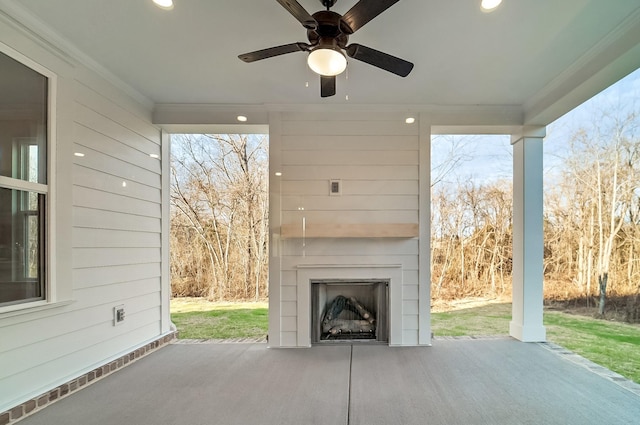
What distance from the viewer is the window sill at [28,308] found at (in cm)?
183

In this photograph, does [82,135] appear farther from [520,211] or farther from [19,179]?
[520,211]

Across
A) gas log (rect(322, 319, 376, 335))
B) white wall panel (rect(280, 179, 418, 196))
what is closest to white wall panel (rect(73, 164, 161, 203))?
white wall panel (rect(280, 179, 418, 196))

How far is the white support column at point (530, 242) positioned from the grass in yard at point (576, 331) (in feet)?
0.95

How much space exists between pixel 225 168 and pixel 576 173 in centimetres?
454

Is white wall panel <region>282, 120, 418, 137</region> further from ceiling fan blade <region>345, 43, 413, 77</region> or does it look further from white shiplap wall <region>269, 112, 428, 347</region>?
ceiling fan blade <region>345, 43, 413, 77</region>

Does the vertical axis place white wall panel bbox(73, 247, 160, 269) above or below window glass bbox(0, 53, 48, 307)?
below

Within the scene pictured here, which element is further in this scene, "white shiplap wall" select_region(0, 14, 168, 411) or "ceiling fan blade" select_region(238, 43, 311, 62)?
"white shiplap wall" select_region(0, 14, 168, 411)

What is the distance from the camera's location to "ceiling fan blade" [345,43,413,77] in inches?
70.9

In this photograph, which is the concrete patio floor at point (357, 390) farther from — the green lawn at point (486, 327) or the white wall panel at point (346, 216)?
the white wall panel at point (346, 216)

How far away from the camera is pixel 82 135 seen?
2.45 m

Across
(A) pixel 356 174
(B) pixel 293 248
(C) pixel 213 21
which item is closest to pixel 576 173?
(A) pixel 356 174

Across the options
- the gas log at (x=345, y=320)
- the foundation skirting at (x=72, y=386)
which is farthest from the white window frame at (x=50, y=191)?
the gas log at (x=345, y=320)

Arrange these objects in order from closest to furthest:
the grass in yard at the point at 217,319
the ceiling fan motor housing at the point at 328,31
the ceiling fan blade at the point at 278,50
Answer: the ceiling fan motor housing at the point at 328,31 < the ceiling fan blade at the point at 278,50 < the grass in yard at the point at 217,319

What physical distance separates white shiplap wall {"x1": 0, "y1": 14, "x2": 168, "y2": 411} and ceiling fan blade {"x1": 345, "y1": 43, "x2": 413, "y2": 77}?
2.12 meters
